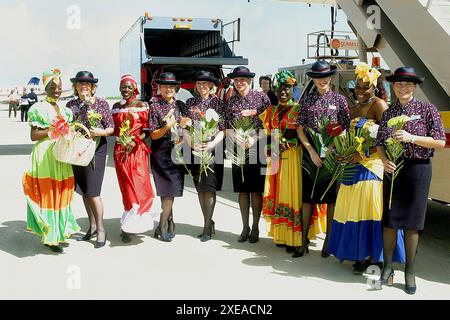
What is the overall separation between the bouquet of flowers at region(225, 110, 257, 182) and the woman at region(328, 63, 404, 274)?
1.24m

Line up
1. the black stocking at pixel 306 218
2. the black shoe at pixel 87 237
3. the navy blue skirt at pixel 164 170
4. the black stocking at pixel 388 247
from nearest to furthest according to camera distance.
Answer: the black stocking at pixel 388 247
the black stocking at pixel 306 218
the navy blue skirt at pixel 164 170
the black shoe at pixel 87 237

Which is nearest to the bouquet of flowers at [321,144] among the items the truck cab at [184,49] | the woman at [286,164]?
the woman at [286,164]

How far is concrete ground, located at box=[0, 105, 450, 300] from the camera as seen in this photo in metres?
4.41

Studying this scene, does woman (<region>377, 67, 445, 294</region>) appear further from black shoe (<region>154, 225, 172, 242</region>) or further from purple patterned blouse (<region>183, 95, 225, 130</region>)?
black shoe (<region>154, 225, 172, 242</region>)

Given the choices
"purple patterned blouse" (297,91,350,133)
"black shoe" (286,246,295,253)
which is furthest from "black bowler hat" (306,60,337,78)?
"black shoe" (286,246,295,253)

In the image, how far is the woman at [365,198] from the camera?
15.9 feet

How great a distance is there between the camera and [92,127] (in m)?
5.64

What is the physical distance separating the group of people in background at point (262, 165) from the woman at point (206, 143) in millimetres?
13

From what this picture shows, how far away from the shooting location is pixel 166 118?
5.79 metres

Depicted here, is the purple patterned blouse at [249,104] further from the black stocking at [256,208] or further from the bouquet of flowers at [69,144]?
the bouquet of flowers at [69,144]

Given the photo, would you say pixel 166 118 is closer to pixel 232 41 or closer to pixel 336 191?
pixel 336 191

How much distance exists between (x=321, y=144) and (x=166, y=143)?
6.04 feet

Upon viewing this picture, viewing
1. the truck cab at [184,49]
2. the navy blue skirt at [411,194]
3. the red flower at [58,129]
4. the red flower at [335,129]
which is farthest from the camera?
the truck cab at [184,49]

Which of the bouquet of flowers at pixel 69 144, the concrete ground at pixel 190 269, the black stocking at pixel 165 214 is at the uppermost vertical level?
the bouquet of flowers at pixel 69 144
